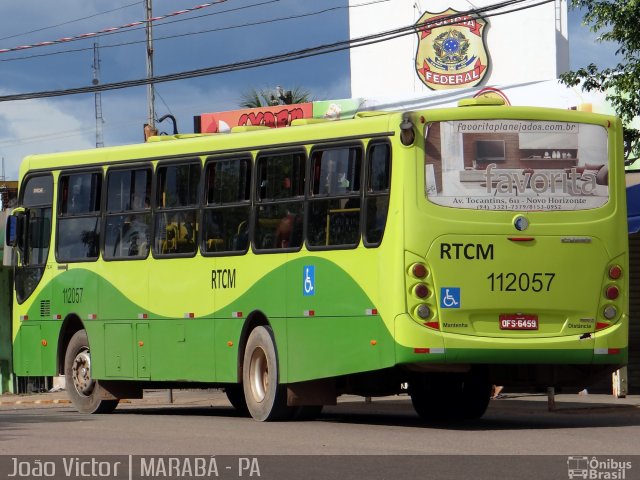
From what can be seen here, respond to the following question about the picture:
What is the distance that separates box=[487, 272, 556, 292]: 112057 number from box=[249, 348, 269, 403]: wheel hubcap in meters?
3.25

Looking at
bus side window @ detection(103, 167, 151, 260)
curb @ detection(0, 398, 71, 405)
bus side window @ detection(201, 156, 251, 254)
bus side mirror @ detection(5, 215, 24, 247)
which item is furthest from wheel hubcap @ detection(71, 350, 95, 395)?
curb @ detection(0, 398, 71, 405)

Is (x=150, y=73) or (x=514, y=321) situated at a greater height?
(x=150, y=73)

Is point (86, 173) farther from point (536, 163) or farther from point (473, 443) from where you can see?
point (473, 443)

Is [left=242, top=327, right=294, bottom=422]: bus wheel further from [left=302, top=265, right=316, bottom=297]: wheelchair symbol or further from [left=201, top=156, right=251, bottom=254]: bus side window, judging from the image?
[left=201, top=156, right=251, bottom=254]: bus side window

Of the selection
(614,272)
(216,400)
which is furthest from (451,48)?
(614,272)

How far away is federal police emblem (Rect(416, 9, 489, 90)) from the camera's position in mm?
61562

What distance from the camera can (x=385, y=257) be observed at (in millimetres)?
16609

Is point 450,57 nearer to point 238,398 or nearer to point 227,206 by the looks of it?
point 238,398

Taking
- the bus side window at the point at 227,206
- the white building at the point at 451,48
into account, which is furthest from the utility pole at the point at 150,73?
the bus side window at the point at 227,206

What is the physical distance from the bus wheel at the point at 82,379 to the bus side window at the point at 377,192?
597cm

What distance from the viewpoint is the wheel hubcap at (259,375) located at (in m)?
18.5

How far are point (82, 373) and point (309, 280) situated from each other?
524 centimetres

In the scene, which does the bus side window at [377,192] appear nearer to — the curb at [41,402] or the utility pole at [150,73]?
the curb at [41,402]

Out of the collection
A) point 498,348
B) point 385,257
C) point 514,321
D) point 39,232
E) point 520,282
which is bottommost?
point 498,348
